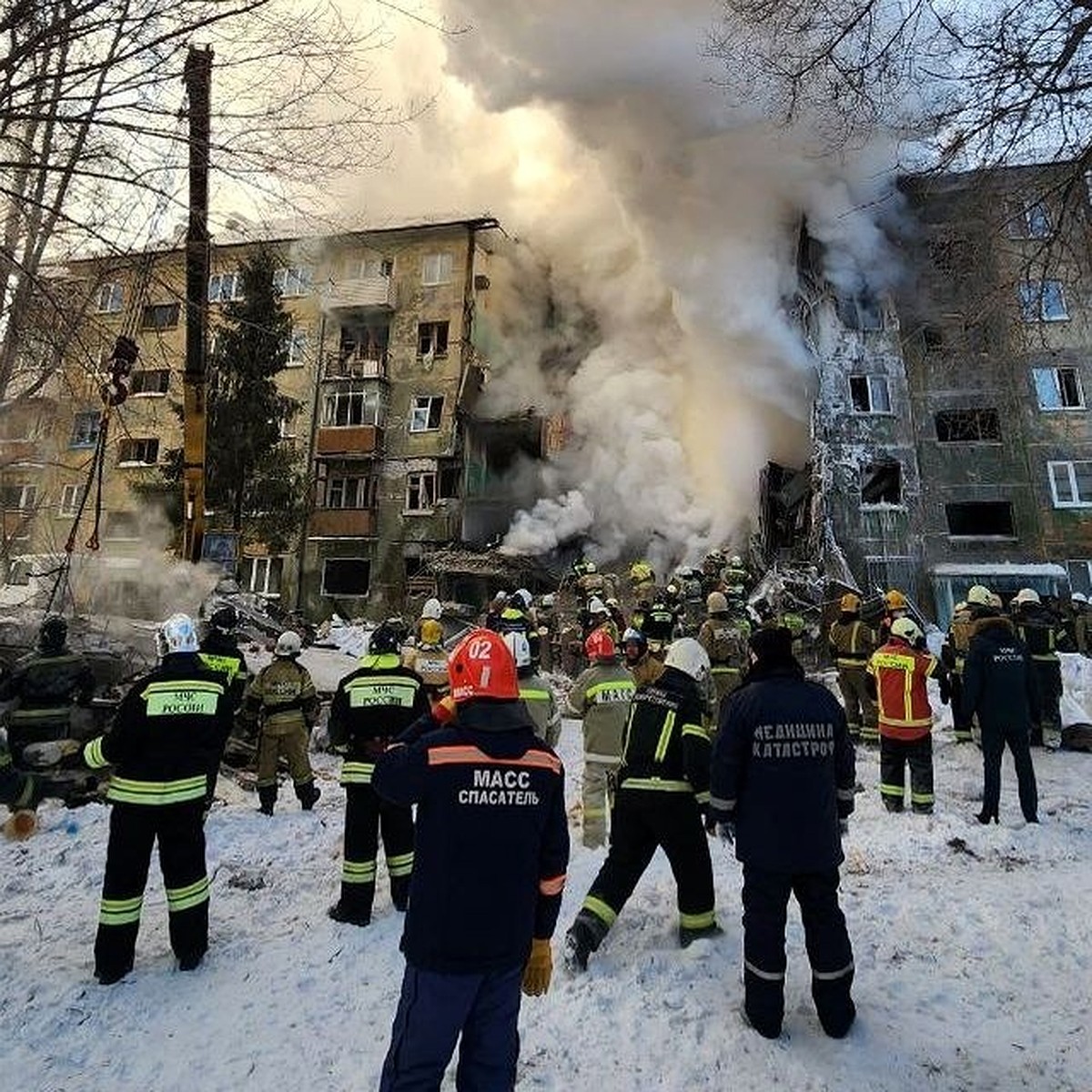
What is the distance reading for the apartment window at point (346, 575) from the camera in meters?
26.9

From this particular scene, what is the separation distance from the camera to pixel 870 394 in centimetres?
2356

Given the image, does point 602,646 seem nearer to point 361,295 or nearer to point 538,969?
point 538,969

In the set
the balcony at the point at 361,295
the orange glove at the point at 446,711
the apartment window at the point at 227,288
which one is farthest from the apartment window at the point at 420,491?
the orange glove at the point at 446,711

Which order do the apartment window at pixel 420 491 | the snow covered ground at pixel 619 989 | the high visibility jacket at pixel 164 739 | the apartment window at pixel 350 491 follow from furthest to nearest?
the apartment window at pixel 350 491
the apartment window at pixel 420 491
the high visibility jacket at pixel 164 739
the snow covered ground at pixel 619 989

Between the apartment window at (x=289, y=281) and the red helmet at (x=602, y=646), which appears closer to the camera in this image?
the apartment window at (x=289, y=281)

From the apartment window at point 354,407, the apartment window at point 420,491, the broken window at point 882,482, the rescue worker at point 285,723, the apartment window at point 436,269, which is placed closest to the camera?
the rescue worker at point 285,723

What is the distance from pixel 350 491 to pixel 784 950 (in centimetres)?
2606

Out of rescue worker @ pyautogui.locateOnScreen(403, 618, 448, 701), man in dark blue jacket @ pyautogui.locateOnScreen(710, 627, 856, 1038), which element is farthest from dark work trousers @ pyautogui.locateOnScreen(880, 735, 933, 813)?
rescue worker @ pyautogui.locateOnScreen(403, 618, 448, 701)

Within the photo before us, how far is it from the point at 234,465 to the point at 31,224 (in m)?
19.4

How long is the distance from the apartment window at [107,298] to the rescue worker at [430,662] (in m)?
4.18

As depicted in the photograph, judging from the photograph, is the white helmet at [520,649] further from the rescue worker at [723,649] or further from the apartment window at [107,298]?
the rescue worker at [723,649]

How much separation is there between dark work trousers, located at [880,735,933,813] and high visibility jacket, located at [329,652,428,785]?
429cm

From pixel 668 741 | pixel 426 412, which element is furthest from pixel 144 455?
pixel 668 741

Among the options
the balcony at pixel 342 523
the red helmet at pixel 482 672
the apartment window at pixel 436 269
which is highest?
the apartment window at pixel 436 269
